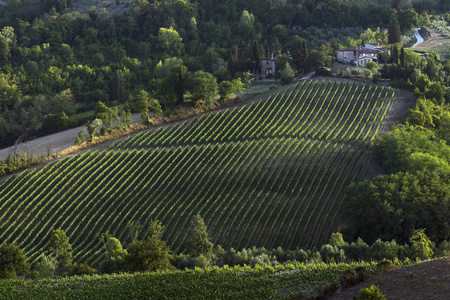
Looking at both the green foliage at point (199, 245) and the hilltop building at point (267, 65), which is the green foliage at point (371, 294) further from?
the hilltop building at point (267, 65)

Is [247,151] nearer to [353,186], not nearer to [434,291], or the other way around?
[353,186]

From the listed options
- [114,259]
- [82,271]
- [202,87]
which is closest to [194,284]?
[114,259]

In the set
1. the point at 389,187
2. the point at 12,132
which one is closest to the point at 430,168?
the point at 389,187

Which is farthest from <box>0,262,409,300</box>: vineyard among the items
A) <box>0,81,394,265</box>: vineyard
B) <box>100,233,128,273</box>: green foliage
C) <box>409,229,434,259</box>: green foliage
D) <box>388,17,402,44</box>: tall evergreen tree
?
<box>388,17,402,44</box>: tall evergreen tree

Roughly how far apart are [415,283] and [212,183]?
32.9 meters

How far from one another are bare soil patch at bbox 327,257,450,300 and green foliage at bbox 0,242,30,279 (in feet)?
82.9

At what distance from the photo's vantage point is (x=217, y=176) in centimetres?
6094

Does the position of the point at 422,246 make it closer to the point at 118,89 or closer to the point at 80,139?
the point at 80,139

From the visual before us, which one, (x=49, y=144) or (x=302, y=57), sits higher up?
(x=302, y=57)

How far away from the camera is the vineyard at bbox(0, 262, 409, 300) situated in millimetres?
34969

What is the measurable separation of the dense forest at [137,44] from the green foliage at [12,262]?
37992 mm

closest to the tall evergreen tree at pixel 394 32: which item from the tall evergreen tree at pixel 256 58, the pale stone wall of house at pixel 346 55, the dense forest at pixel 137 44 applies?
the dense forest at pixel 137 44

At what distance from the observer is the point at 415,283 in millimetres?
29172

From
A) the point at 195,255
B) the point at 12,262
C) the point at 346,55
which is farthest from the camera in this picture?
the point at 346,55
